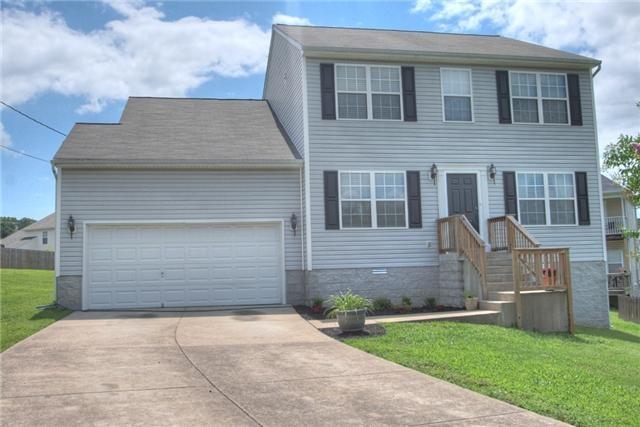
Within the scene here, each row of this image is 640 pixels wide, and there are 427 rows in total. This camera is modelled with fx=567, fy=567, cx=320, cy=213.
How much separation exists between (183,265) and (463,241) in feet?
21.7

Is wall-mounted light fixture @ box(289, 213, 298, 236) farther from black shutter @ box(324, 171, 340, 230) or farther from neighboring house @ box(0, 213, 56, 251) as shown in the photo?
neighboring house @ box(0, 213, 56, 251)

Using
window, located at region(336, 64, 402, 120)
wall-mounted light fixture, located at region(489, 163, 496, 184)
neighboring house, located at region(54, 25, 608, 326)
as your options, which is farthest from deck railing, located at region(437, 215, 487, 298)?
window, located at region(336, 64, 402, 120)

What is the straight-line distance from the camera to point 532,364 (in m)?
7.73

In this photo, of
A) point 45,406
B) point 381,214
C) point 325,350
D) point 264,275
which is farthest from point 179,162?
point 45,406

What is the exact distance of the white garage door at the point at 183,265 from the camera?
13.4 m

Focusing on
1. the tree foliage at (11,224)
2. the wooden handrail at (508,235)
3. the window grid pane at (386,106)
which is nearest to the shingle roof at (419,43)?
the window grid pane at (386,106)

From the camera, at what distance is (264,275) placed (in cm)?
1401

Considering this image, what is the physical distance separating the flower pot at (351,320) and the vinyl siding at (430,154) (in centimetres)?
395

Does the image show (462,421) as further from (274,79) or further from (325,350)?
(274,79)

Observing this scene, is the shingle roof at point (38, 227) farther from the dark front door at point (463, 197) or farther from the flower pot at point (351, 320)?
the flower pot at point (351, 320)

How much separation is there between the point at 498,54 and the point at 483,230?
4.55 m

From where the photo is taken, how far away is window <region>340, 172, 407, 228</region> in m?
13.9

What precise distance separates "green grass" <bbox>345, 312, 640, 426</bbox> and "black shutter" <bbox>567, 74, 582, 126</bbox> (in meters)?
6.28

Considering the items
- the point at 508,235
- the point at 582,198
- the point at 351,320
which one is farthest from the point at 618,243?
the point at 351,320
